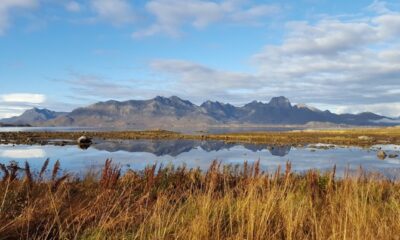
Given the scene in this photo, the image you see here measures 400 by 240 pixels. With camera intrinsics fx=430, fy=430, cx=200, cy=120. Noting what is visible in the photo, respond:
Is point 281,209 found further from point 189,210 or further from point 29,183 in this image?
point 29,183

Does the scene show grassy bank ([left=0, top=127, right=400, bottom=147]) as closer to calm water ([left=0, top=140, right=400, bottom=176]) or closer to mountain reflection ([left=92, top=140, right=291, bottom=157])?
mountain reflection ([left=92, top=140, right=291, bottom=157])

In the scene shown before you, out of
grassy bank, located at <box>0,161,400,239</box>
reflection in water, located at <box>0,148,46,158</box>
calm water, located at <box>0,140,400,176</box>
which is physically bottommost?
calm water, located at <box>0,140,400,176</box>

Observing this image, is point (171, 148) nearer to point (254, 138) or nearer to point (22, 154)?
point (22, 154)

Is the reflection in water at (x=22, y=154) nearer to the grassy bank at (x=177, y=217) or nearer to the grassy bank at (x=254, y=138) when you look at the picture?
the grassy bank at (x=254, y=138)

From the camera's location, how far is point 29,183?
837cm

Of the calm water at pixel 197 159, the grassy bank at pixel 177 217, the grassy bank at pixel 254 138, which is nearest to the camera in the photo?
the grassy bank at pixel 177 217

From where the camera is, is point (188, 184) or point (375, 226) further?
point (188, 184)

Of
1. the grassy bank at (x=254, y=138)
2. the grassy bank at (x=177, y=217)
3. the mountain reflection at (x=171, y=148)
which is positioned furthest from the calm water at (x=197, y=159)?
the grassy bank at (x=254, y=138)

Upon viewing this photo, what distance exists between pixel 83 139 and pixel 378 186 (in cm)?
4371

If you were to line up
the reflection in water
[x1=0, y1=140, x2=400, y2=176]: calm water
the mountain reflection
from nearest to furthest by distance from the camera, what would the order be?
[x1=0, y1=140, x2=400, y2=176]: calm water, the reflection in water, the mountain reflection

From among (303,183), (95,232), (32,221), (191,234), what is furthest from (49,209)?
(303,183)

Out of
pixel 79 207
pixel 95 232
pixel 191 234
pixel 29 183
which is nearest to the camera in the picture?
pixel 191 234

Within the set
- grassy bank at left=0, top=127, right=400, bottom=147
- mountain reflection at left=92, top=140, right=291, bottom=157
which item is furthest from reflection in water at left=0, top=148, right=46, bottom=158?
grassy bank at left=0, top=127, right=400, bottom=147

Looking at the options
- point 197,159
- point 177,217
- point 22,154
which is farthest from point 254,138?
point 177,217
